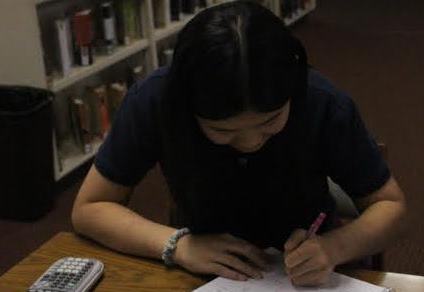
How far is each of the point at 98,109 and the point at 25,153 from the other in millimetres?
666

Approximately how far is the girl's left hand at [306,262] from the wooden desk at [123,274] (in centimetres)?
5

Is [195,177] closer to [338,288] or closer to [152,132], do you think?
[152,132]

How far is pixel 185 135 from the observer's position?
112 cm

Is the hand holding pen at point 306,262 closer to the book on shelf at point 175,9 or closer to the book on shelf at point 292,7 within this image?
the book on shelf at point 175,9

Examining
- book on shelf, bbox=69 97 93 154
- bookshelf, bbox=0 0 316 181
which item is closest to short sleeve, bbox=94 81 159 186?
bookshelf, bbox=0 0 316 181

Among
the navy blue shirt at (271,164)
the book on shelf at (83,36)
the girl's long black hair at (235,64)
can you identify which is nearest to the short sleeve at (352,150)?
the navy blue shirt at (271,164)

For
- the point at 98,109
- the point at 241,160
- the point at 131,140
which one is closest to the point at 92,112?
the point at 98,109

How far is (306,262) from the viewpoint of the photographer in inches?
40.1

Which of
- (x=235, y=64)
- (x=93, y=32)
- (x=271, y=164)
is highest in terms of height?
(x=235, y=64)

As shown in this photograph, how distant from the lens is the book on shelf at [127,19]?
3201 millimetres

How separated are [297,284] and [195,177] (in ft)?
0.89

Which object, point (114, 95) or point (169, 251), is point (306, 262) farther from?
point (114, 95)

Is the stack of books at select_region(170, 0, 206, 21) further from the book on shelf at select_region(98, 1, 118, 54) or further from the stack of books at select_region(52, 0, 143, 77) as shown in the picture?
the book on shelf at select_region(98, 1, 118, 54)

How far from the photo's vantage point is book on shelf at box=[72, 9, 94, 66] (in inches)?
114
